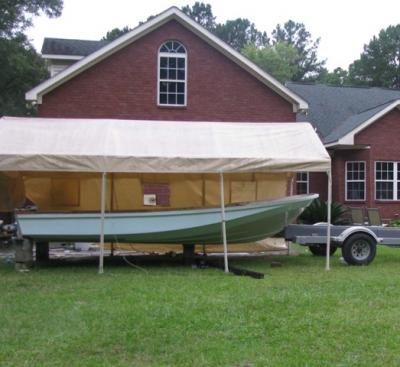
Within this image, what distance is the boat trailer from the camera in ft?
Result: 40.9

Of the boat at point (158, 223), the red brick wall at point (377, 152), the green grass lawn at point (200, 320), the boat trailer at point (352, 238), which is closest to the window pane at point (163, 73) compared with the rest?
the red brick wall at point (377, 152)

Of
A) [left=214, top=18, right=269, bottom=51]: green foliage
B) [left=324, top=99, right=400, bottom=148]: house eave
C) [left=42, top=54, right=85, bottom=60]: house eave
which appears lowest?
[left=324, top=99, right=400, bottom=148]: house eave

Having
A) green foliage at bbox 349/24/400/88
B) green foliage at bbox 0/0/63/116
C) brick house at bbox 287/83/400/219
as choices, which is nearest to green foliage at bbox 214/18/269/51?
green foliage at bbox 349/24/400/88

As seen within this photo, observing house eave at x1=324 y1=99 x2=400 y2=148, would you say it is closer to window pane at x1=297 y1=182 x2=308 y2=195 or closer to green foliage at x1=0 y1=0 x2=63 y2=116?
window pane at x1=297 y1=182 x2=308 y2=195

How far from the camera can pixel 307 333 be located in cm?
640

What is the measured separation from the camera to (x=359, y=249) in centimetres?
1262

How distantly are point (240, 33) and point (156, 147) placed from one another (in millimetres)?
91115

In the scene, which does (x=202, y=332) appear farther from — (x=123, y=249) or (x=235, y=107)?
(x=235, y=107)

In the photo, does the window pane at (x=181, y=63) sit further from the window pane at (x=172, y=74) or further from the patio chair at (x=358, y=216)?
the patio chair at (x=358, y=216)

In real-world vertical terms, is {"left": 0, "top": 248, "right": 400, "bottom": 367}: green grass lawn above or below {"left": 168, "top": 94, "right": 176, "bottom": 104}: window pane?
below

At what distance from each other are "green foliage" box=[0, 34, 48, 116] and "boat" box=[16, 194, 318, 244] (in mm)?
16188

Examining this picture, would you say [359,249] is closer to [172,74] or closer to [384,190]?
[172,74]

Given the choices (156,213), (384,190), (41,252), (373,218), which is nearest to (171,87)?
(373,218)

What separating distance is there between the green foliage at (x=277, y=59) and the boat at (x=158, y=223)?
6170 centimetres
